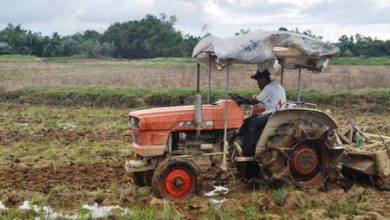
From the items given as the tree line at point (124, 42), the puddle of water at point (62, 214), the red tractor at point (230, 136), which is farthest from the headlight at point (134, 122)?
the tree line at point (124, 42)

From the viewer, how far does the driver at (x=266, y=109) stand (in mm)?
7301

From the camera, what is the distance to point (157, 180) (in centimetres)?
670

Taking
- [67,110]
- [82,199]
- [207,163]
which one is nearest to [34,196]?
[82,199]

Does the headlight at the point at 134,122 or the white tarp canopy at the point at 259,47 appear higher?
the white tarp canopy at the point at 259,47

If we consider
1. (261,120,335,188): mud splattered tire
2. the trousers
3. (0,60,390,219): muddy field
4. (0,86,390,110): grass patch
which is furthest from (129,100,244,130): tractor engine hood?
(0,86,390,110): grass patch

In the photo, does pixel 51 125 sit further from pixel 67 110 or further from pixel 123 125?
pixel 67 110

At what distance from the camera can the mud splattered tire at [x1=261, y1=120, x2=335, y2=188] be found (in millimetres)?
7152

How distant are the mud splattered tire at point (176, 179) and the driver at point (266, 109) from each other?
0.86 metres

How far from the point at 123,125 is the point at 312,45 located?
24.5 feet

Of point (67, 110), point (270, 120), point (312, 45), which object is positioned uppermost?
point (312, 45)

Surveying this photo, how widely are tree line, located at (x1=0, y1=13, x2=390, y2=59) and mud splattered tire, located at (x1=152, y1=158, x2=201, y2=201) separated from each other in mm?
42296

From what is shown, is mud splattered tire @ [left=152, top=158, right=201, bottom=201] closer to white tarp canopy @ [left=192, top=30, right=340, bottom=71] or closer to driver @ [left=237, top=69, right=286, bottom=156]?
driver @ [left=237, top=69, right=286, bottom=156]

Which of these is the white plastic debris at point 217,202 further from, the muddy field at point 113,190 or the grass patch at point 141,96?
the grass patch at point 141,96

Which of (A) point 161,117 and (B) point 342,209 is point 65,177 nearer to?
(A) point 161,117
